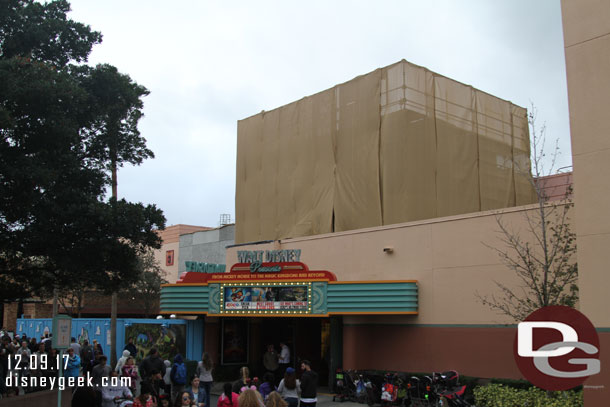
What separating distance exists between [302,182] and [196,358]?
352 inches

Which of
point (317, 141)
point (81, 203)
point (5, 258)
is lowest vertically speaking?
point (5, 258)

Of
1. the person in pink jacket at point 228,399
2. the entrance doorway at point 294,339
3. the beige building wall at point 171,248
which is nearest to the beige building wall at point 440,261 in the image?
the entrance doorway at point 294,339

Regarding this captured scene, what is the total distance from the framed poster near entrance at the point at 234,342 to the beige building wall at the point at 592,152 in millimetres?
16538

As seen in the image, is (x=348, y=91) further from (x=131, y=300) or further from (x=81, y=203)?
(x=131, y=300)

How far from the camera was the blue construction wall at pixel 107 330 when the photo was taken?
83.9ft

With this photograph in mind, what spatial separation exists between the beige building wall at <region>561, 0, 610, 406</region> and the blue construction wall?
16.9m

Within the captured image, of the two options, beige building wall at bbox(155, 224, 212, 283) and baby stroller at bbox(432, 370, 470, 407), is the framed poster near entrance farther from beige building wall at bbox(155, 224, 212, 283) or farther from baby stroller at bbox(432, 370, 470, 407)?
beige building wall at bbox(155, 224, 212, 283)

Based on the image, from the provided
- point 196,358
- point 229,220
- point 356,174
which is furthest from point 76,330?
point 229,220

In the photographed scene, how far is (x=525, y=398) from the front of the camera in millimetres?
Result: 14188

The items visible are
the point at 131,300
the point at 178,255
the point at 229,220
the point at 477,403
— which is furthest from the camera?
the point at 229,220

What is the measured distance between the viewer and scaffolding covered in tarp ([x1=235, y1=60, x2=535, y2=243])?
24.6 m

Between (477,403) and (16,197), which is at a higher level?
(16,197)

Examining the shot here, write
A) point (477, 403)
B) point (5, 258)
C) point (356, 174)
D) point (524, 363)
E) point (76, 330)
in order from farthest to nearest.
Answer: point (76, 330)
point (356, 174)
point (477, 403)
point (5, 258)
point (524, 363)

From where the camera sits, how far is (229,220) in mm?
61875
